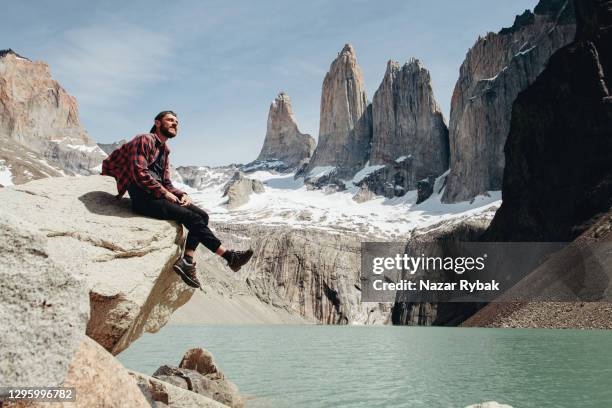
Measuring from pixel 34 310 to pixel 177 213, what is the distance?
14.7ft

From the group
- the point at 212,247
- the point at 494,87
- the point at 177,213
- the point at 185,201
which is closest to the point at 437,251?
the point at 494,87

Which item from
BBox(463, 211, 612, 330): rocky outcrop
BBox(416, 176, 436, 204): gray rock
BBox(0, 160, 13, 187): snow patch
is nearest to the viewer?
BBox(463, 211, 612, 330): rocky outcrop

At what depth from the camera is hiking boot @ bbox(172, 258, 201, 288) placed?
348 inches

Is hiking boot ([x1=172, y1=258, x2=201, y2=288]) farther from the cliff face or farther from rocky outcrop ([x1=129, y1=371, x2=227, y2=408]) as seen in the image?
the cliff face

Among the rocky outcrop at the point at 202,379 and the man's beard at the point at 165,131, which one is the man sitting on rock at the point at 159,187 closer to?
the man's beard at the point at 165,131

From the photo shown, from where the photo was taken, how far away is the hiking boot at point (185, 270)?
8844 mm

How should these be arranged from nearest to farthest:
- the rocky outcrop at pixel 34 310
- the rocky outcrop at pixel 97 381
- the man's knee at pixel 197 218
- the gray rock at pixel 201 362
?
the rocky outcrop at pixel 34 310 < the rocky outcrop at pixel 97 381 < the man's knee at pixel 197 218 < the gray rock at pixel 201 362

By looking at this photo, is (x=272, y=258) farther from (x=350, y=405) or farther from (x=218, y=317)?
(x=350, y=405)

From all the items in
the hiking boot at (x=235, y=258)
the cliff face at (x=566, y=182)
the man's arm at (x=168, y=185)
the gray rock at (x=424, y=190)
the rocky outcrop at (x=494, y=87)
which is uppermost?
the rocky outcrop at (x=494, y=87)

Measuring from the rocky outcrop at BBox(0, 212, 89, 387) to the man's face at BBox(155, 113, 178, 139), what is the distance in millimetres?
4817

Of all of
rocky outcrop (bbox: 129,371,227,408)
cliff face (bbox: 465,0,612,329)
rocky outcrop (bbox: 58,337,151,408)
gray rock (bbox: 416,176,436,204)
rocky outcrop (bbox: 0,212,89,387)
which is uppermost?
gray rock (bbox: 416,176,436,204)

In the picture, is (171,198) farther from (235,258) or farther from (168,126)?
(235,258)

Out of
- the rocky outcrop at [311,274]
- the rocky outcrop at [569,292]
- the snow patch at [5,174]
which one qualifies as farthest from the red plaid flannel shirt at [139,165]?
the snow patch at [5,174]

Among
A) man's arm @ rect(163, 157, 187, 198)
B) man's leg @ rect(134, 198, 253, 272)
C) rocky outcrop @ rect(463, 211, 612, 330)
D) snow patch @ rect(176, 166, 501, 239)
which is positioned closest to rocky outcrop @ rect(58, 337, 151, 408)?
man's leg @ rect(134, 198, 253, 272)
